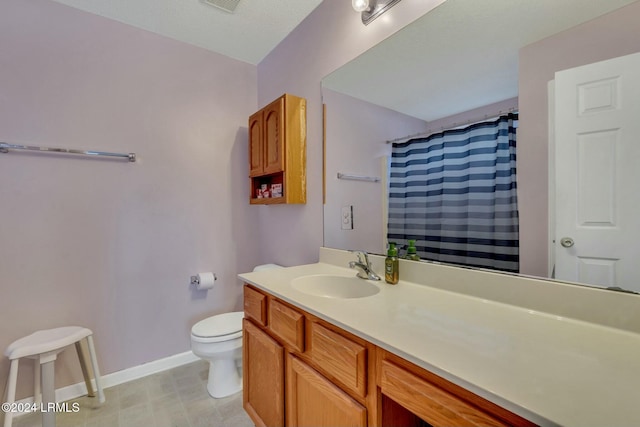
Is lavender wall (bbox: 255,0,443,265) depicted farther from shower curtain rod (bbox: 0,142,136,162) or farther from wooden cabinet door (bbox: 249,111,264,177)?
shower curtain rod (bbox: 0,142,136,162)

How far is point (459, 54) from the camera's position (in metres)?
1.15

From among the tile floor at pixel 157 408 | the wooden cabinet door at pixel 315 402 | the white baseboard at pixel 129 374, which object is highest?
the wooden cabinet door at pixel 315 402

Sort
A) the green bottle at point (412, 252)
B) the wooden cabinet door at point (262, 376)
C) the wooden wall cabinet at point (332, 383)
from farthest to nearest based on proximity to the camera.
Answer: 1. the green bottle at point (412, 252)
2. the wooden cabinet door at point (262, 376)
3. the wooden wall cabinet at point (332, 383)

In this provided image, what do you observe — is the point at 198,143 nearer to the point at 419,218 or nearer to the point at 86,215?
the point at 86,215

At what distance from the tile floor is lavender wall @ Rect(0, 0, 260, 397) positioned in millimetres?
178

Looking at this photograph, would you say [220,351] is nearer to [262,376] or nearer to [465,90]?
[262,376]

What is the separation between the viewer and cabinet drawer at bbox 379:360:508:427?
55 cm

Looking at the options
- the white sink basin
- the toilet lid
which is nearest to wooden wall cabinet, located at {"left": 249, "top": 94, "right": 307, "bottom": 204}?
the white sink basin

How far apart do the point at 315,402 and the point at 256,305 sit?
0.52 metres

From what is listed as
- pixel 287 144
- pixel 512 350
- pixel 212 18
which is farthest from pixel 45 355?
pixel 212 18

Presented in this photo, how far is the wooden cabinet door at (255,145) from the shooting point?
204 cm

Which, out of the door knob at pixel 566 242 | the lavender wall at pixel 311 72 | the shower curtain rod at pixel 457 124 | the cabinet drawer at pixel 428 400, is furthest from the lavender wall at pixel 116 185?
the door knob at pixel 566 242

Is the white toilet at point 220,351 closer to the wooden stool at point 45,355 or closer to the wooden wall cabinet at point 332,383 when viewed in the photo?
the wooden wall cabinet at point 332,383

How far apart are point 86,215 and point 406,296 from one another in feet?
6.64
